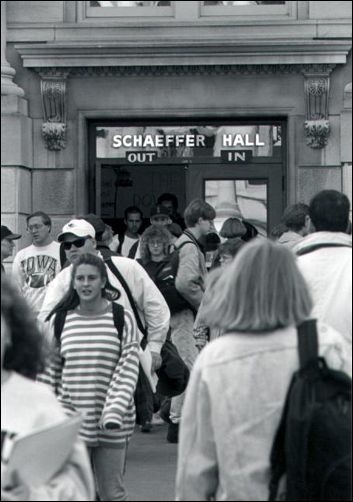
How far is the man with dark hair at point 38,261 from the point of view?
12242mm

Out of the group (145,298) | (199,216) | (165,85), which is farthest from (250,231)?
(145,298)

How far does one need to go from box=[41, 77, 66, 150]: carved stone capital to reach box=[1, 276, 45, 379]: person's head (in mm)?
11950

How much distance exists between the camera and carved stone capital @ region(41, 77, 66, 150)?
16375mm

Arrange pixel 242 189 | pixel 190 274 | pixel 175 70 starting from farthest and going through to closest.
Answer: pixel 242 189
pixel 175 70
pixel 190 274

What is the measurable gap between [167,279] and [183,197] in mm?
4655

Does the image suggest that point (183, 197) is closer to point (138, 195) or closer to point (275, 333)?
point (138, 195)

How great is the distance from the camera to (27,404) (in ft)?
14.0

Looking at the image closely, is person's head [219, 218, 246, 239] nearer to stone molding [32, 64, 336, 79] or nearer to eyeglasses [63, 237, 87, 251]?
eyeglasses [63, 237, 87, 251]

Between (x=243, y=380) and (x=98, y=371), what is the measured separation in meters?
2.76

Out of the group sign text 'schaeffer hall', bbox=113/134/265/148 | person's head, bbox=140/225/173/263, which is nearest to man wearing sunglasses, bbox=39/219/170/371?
person's head, bbox=140/225/173/263

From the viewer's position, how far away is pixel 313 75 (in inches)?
643

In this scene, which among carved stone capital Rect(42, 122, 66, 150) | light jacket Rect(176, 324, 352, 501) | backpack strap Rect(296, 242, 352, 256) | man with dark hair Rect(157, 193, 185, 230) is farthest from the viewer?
man with dark hair Rect(157, 193, 185, 230)

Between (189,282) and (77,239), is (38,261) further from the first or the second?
(77,239)

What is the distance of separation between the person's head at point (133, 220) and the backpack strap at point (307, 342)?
429 inches
